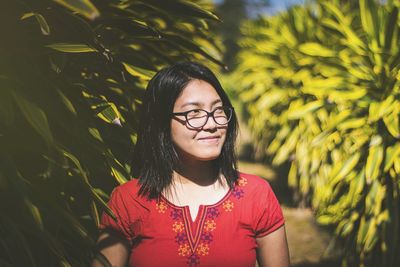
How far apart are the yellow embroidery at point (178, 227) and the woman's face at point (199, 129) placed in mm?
241

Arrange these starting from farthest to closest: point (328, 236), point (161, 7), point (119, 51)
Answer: point (328, 236), point (119, 51), point (161, 7)

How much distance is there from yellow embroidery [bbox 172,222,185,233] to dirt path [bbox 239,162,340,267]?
214 centimetres

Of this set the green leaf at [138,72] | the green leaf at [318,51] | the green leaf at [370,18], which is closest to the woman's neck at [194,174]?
the green leaf at [138,72]

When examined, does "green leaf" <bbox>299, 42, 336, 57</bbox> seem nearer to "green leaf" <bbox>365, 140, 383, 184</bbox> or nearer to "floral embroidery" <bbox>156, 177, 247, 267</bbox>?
"green leaf" <bbox>365, 140, 383, 184</bbox>

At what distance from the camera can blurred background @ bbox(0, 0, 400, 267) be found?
143 centimetres

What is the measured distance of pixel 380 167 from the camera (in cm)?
301

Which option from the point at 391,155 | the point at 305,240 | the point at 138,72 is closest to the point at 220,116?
the point at 138,72

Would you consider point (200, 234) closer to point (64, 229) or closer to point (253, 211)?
point (253, 211)

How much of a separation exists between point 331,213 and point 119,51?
1951 millimetres

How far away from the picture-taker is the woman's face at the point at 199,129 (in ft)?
5.30

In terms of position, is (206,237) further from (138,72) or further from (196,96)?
(138,72)

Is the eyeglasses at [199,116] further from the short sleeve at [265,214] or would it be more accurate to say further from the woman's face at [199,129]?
the short sleeve at [265,214]

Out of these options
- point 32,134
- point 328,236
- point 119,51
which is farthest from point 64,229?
point 328,236

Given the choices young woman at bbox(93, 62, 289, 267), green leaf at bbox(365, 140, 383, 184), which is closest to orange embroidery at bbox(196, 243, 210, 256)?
young woman at bbox(93, 62, 289, 267)
